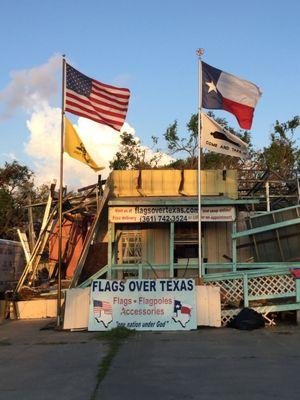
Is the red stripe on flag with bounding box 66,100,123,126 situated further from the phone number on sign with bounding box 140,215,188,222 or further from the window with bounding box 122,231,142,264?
the window with bounding box 122,231,142,264

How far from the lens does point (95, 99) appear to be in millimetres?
13734

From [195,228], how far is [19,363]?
9071 mm

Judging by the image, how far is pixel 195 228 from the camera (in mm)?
16672

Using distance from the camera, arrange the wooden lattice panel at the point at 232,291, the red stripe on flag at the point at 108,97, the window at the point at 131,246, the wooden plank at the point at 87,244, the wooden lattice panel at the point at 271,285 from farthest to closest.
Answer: the window at the point at 131,246
the wooden plank at the point at 87,244
the red stripe on flag at the point at 108,97
the wooden lattice panel at the point at 232,291
the wooden lattice panel at the point at 271,285

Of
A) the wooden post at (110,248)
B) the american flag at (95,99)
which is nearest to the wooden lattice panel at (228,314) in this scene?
the wooden post at (110,248)

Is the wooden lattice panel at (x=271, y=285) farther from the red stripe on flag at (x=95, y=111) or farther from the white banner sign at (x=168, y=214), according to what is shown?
the red stripe on flag at (x=95, y=111)

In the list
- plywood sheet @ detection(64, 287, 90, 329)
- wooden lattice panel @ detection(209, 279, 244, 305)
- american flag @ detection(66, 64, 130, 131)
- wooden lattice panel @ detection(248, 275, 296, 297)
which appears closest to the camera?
plywood sheet @ detection(64, 287, 90, 329)

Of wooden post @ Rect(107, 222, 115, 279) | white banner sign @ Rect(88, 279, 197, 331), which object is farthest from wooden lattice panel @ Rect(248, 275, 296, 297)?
wooden post @ Rect(107, 222, 115, 279)

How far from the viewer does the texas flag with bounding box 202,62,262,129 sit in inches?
531

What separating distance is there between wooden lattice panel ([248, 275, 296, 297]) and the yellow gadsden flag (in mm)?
5092

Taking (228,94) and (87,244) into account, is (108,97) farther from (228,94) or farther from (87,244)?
(87,244)

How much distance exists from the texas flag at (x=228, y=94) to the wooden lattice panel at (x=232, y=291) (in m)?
4.15

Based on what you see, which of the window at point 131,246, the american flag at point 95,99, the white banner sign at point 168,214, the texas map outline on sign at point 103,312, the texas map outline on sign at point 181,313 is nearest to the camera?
the texas map outline on sign at point 181,313

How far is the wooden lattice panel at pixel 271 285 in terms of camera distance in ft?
43.0
